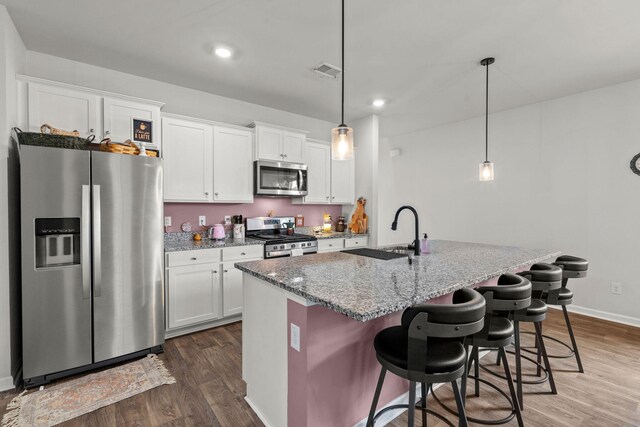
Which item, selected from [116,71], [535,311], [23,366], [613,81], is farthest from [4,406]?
[613,81]

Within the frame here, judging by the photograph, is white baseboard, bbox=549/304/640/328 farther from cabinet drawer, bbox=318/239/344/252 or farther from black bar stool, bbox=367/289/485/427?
black bar stool, bbox=367/289/485/427

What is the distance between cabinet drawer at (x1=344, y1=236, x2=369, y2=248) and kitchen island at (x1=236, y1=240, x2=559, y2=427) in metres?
2.27

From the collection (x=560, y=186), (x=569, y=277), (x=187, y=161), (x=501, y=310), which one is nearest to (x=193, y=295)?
(x=187, y=161)

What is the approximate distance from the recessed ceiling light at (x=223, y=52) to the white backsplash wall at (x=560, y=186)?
3779 millimetres

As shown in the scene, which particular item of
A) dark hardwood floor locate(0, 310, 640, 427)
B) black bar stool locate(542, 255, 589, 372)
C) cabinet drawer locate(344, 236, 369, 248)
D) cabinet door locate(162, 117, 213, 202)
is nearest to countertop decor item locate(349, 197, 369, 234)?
cabinet drawer locate(344, 236, 369, 248)

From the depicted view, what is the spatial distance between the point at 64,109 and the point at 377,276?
118 inches

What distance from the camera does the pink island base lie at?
1494mm

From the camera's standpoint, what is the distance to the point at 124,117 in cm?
290

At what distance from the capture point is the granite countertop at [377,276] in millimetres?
1262

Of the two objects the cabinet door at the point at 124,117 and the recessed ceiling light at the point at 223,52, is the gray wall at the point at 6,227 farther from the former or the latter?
the recessed ceiling light at the point at 223,52

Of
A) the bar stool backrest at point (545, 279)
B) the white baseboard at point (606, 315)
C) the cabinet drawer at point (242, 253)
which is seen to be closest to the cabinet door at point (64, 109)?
the cabinet drawer at point (242, 253)

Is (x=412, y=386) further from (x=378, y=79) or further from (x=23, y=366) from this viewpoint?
(x=378, y=79)

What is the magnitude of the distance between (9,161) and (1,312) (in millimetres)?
1076

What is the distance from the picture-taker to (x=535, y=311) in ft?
6.54
